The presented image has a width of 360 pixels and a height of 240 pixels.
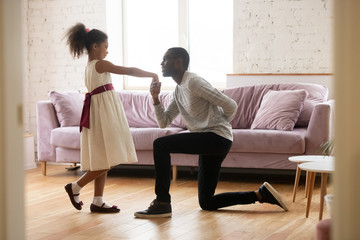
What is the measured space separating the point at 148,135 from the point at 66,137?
82cm

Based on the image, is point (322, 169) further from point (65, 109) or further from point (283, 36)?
point (65, 109)

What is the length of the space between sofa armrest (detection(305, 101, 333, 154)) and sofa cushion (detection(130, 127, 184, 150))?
1164 mm

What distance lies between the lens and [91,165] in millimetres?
3738

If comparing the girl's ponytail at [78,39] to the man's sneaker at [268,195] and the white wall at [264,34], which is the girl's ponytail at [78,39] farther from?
the white wall at [264,34]

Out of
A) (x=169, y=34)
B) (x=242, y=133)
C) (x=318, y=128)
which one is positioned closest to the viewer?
(x=318, y=128)

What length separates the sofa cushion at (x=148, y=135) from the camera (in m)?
5.13

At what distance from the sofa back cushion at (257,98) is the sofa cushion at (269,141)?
29 cm

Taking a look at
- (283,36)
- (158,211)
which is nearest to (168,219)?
(158,211)

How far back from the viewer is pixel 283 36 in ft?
18.8

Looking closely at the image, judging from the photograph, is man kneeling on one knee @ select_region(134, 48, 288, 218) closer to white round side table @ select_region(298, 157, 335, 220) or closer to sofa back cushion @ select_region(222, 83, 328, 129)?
white round side table @ select_region(298, 157, 335, 220)

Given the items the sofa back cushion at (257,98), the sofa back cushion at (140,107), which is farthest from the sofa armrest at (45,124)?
the sofa back cushion at (257,98)

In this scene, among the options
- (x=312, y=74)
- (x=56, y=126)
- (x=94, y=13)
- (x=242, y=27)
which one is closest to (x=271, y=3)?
(x=242, y=27)
